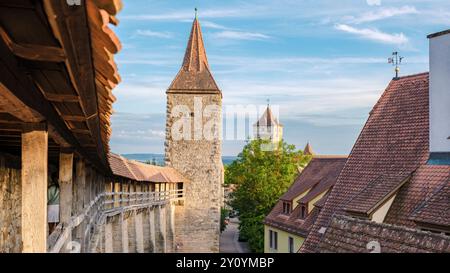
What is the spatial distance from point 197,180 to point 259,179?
331 centimetres

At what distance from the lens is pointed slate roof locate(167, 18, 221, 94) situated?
32.7 metres

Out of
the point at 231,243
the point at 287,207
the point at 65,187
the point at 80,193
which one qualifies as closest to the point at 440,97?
the point at 80,193

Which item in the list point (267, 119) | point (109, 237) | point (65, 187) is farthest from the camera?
point (267, 119)

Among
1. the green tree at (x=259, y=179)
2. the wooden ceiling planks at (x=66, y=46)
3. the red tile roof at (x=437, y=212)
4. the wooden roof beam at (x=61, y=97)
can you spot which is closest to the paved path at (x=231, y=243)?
the green tree at (x=259, y=179)

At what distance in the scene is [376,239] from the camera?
7629 mm

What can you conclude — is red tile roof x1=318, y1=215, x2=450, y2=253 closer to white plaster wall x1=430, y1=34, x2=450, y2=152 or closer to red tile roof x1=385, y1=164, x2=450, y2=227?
red tile roof x1=385, y1=164, x2=450, y2=227

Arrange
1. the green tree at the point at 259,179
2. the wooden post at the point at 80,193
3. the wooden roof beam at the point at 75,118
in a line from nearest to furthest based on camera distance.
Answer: the wooden roof beam at the point at 75,118, the wooden post at the point at 80,193, the green tree at the point at 259,179

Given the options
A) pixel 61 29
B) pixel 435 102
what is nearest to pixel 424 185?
pixel 435 102

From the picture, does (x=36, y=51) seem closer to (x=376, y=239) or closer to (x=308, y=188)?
(x=376, y=239)

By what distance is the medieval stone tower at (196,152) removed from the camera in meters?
31.9

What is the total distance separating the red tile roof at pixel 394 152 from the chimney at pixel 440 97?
1.29 feet

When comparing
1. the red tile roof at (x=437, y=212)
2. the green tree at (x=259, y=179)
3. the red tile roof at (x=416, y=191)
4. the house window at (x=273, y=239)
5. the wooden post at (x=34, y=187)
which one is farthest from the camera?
the green tree at (x=259, y=179)

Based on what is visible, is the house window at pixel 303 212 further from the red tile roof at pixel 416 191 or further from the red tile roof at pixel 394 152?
the red tile roof at pixel 416 191
